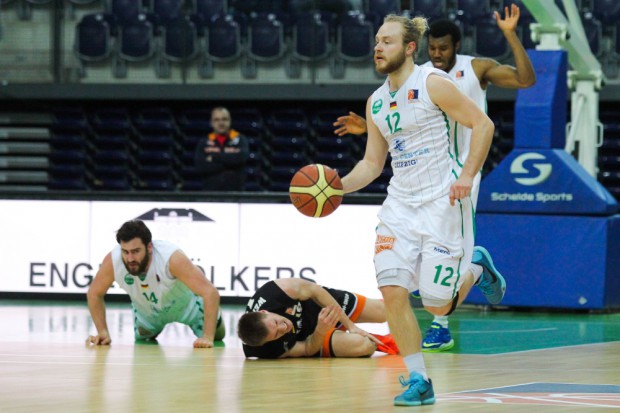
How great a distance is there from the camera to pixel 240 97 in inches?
756

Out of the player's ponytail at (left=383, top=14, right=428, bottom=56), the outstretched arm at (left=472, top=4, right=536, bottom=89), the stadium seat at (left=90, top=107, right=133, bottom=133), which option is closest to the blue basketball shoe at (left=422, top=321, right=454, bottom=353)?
the outstretched arm at (left=472, top=4, right=536, bottom=89)

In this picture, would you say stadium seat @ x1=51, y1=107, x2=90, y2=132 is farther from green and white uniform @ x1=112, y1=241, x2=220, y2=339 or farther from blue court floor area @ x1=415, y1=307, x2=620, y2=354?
green and white uniform @ x1=112, y1=241, x2=220, y2=339

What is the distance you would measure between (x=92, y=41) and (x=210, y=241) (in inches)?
275

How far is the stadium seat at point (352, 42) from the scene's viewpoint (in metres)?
19.0

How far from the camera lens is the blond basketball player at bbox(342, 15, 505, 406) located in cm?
622

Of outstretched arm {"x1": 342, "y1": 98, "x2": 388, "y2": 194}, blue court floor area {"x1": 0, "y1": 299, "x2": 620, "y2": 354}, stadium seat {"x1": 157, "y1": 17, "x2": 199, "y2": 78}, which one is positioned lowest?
blue court floor area {"x1": 0, "y1": 299, "x2": 620, "y2": 354}

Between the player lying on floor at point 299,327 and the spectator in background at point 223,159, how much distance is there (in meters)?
6.43

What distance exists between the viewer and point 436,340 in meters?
8.87

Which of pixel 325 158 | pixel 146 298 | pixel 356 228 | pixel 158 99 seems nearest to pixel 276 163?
pixel 325 158

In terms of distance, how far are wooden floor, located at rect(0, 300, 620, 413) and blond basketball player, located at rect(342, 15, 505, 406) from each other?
1.68 feet

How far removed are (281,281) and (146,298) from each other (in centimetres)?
137

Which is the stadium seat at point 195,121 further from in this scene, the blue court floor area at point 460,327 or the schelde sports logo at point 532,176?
the schelde sports logo at point 532,176

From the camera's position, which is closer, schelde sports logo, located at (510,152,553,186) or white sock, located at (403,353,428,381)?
white sock, located at (403,353,428,381)

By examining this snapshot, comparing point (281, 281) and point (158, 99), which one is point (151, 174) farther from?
point (281, 281)
